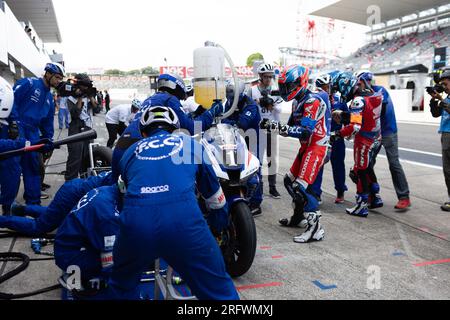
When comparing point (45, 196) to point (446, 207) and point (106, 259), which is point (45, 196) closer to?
point (106, 259)

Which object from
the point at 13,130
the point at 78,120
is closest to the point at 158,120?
the point at 13,130

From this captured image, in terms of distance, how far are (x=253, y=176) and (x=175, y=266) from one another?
6.89 feet

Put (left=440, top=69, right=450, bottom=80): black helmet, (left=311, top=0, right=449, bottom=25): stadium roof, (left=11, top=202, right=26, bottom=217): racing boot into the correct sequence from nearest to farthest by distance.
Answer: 1. (left=11, top=202, right=26, bottom=217): racing boot
2. (left=440, top=69, right=450, bottom=80): black helmet
3. (left=311, top=0, right=449, bottom=25): stadium roof

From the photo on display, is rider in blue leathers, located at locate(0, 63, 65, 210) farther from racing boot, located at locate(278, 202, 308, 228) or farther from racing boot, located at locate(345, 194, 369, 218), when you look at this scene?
racing boot, located at locate(345, 194, 369, 218)

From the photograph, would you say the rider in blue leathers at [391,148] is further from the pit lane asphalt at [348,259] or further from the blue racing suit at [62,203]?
the blue racing suit at [62,203]

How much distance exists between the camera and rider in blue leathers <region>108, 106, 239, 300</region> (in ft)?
7.79

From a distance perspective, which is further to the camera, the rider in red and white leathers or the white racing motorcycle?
the rider in red and white leathers

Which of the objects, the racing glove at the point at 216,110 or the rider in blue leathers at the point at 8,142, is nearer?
the rider in blue leathers at the point at 8,142

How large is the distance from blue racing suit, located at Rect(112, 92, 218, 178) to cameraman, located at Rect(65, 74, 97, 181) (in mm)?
3139

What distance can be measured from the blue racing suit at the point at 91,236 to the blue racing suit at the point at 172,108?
1.51ft

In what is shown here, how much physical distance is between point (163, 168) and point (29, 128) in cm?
397

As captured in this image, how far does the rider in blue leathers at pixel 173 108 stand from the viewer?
13.6 feet

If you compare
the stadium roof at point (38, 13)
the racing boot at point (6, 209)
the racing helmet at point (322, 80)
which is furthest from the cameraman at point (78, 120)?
the stadium roof at point (38, 13)

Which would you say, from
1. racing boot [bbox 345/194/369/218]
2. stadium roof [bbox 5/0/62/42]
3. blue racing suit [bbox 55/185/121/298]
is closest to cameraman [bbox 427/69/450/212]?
racing boot [bbox 345/194/369/218]
